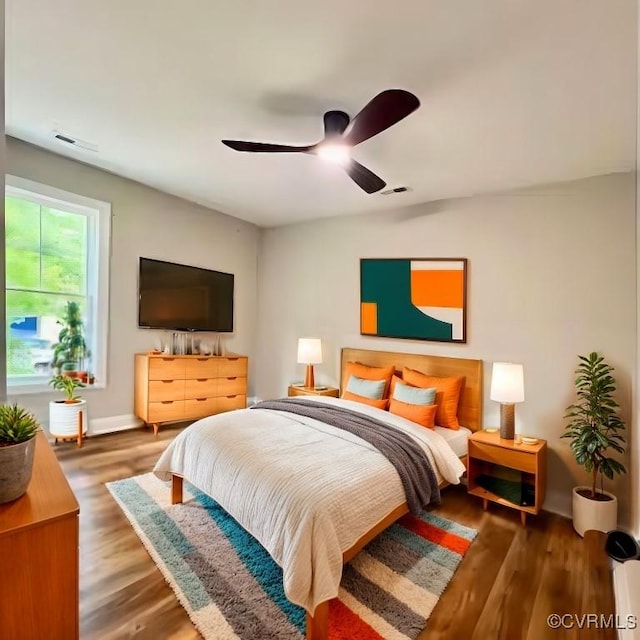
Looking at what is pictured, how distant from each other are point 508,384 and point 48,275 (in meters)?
4.29

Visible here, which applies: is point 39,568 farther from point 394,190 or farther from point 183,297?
point 183,297

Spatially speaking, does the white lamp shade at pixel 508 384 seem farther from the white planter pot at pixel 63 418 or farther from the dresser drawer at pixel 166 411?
the white planter pot at pixel 63 418

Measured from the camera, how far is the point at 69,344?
356 cm

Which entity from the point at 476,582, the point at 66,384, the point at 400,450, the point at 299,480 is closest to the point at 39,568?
the point at 299,480

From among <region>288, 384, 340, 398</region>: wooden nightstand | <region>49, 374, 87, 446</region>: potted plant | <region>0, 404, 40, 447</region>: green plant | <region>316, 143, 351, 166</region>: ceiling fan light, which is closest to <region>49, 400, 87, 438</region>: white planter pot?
<region>49, 374, 87, 446</region>: potted plant

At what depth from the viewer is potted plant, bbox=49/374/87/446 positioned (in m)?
3.35

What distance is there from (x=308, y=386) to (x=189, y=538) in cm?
224

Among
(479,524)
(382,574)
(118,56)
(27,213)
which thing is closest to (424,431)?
(479,524)

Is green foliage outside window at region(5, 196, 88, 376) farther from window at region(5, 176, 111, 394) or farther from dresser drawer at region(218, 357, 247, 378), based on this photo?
dresser drawer at region(218, 357, 247, 378)

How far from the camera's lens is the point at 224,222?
4887 mm

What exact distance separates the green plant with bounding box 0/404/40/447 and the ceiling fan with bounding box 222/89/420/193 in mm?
1606

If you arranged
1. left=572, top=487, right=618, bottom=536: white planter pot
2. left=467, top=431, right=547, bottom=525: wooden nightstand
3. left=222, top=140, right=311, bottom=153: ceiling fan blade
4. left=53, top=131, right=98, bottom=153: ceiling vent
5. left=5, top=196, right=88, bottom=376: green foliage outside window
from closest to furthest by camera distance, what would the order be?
left=222, top=140, right=311, bottom=153: ceiling fan blade, left=572, top=487, right=618, bottom=536: white planter pot, left=467, top=431, right=547, bottom=525: wooden nightstand, left=53, top=131, right=98, bottom=153: ceiling vent, left=5, top=196, right=88, bottom=376: green foliage outside window

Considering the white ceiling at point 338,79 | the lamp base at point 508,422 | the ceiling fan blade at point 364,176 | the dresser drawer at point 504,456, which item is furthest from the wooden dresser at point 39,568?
the lamp base at point 508,422

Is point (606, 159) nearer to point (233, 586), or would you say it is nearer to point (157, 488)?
point (233, 586)
